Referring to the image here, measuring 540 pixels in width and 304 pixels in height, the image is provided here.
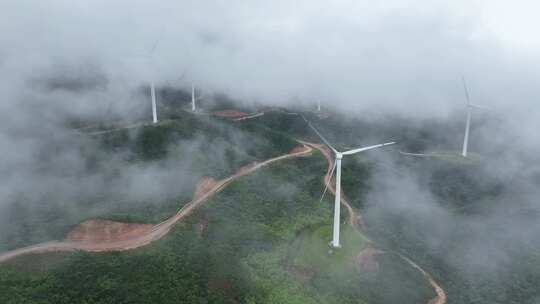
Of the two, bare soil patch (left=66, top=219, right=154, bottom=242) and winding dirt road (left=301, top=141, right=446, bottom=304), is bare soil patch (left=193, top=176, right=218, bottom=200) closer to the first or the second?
bare soil patch (left=66, top=219, right=154, bottom=242)

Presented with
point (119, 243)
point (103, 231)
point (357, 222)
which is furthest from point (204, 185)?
point (357, 222)

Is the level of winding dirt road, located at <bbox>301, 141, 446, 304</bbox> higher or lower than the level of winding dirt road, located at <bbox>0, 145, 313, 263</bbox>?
lower

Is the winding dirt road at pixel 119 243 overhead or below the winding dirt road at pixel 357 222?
overhead

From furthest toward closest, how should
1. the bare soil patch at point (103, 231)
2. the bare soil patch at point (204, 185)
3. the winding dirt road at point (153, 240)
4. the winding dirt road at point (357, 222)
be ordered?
1. the bare soil patch at point (204, 185)
2. the winding dirt road at point (357, 222)
3. the bare soil patch at point (103, 231)
4. the winding dirt road at point (153, 240)

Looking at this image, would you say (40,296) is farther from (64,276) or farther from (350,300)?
(350,300)

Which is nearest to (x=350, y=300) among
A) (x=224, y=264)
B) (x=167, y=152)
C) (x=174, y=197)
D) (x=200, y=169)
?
(x=224, y=264)

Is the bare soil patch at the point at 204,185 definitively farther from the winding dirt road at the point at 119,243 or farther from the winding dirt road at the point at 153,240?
the winding dirt road at the point at 119,243

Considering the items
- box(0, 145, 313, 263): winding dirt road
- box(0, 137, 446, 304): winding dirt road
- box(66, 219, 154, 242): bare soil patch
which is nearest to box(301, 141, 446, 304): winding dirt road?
box(0, 137, 446, 304): winding dirt road

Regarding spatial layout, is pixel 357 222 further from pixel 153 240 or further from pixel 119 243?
pixel 119 243

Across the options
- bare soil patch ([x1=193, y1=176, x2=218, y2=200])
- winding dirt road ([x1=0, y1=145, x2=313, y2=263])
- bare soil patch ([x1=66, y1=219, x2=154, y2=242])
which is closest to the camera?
winding dirt road ([x1=0, y1=145, x2=313, y2=263])

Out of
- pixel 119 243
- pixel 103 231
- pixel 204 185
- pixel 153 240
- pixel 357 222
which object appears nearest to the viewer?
pixel 119 243

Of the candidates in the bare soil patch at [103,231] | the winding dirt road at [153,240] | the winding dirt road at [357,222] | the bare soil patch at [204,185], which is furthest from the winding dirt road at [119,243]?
the winding dirt road at [357,222]
